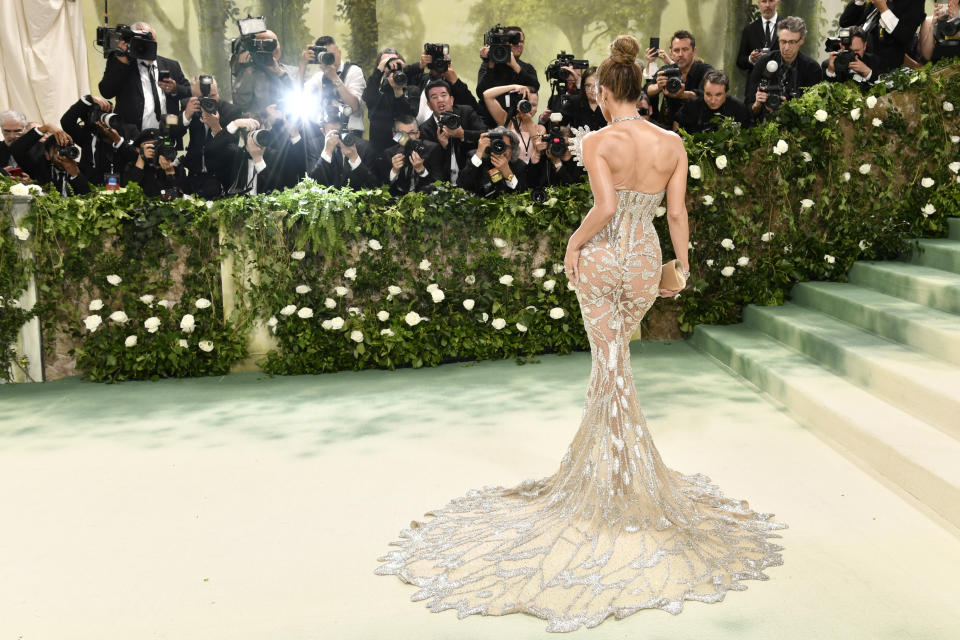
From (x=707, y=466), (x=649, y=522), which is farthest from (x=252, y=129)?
(x=649, y=522)

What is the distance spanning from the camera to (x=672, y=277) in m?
3.59

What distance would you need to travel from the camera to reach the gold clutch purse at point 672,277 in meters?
3.55

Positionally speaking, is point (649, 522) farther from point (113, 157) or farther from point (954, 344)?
point (113, 157)

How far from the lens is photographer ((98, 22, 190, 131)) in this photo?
26.3ft

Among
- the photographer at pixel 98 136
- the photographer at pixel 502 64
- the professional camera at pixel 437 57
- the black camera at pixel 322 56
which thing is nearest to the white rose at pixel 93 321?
the photographer at pixel 98 136

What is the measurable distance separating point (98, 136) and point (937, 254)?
6786 mm

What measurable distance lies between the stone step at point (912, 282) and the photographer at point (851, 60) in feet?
5.14

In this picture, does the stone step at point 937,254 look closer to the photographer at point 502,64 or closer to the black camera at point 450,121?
the photographer at point 502,64

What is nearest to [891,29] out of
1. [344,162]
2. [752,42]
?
[752,42]

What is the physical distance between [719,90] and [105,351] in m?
5.17

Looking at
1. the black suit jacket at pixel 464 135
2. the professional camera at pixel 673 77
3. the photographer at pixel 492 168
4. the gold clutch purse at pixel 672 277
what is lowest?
the gold clutch purse at pixel 672 277

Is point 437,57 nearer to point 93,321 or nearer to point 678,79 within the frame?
point 678,79

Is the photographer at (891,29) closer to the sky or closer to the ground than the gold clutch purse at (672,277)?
closer to the sky

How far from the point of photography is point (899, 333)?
5398 mm
